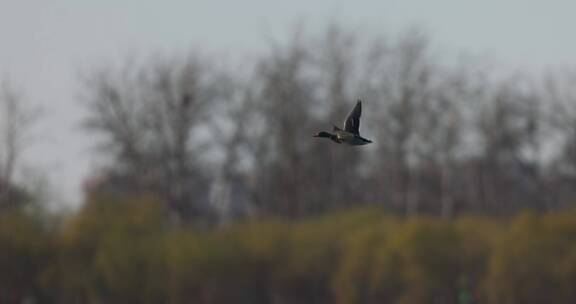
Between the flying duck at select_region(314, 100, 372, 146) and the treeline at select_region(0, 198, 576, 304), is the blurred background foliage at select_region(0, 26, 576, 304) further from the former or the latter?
the flying duck at select_region(314, 100, 372, 146)

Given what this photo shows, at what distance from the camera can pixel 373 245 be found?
51750 mm

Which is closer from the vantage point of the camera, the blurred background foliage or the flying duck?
the flying duck

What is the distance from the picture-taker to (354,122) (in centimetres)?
1262

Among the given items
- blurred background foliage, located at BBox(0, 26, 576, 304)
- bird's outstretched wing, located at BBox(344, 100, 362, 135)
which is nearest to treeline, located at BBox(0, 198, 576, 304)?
blurred background foliage, located at BBox(0, 26, 576, 304)

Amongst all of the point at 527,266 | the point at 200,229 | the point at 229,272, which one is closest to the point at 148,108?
the point at 200,229

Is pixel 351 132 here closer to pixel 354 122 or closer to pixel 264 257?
pixel 354 122

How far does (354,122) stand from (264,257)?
133 feet

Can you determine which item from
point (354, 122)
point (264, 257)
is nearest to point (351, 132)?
point (354, 122)

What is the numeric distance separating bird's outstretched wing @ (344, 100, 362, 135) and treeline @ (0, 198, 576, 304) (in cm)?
3446

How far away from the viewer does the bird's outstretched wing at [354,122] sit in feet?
41.2

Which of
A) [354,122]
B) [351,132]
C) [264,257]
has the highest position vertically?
[264,257]

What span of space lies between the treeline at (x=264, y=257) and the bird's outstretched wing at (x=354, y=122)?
34.5m

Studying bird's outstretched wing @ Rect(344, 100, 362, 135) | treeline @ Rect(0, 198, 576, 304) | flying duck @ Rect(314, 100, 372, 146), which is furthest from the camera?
treeline @ Rect(0, 198, 576, 304)

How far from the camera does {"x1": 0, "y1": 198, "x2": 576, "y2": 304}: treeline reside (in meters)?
48.5
